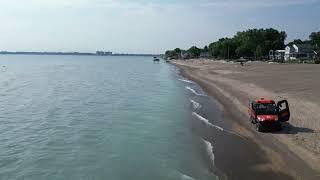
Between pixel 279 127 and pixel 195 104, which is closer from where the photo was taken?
pixel 279 127

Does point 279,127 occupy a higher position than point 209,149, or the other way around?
point 279,127

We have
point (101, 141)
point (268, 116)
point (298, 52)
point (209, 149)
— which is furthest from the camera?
point (298, 52)

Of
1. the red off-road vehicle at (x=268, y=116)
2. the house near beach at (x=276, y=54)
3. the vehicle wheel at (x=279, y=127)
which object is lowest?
the house near beach at (x=276, y=54)

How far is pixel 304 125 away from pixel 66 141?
1441 cm

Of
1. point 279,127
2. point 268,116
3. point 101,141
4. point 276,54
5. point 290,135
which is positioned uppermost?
point 268,116

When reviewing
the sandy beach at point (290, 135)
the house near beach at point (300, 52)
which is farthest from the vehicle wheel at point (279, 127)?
the house near beach at point (300, 52)

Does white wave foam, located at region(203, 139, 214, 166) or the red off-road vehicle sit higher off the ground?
the red off-road vehicle

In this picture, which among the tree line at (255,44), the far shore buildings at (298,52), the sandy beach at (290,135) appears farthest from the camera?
the tree line at (255,44)

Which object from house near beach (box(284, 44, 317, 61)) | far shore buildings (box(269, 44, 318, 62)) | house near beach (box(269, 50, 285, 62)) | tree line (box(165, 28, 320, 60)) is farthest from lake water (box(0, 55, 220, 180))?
tree line (box(165, 28, 320, 60))

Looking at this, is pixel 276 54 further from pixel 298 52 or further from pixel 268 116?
pixel 268 116

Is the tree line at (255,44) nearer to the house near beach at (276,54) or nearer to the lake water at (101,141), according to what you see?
the house near beach at (276,54)

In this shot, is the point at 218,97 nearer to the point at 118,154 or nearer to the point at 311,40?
the point at 118,154

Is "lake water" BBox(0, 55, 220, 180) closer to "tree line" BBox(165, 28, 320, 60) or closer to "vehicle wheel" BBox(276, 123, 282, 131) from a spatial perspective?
"vehicle wheel" BBox(276, 123, 282, 131)

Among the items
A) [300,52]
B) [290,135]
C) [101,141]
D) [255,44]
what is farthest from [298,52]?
[101,141]
